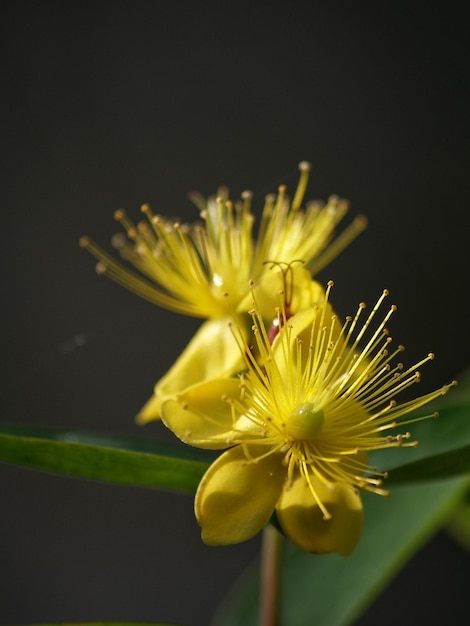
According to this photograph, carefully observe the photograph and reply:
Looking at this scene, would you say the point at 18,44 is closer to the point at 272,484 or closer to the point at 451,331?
the point at 451,331

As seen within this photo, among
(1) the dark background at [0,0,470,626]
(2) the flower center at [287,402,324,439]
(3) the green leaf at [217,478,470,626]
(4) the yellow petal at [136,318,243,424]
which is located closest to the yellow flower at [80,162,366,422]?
(4) the yellow petal at [136,318,243,424]

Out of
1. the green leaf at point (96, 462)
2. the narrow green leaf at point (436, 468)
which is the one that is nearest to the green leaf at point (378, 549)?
the narrow green leaf at point (436, 468)

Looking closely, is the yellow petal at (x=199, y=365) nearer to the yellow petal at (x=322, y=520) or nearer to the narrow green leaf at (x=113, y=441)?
the narrow green leaf at (x=113, y=441)

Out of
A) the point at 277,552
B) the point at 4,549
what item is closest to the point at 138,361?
the point at 4,549

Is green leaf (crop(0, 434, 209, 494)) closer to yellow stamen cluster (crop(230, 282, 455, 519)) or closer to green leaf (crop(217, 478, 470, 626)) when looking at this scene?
yellow stamen cluster (crop(230, 282, 455, 519))

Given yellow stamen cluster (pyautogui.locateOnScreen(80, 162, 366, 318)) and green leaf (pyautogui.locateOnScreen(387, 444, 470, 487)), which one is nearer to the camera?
green leaf (pyautogui.locateOnScreen(387, 444, 470, 487))

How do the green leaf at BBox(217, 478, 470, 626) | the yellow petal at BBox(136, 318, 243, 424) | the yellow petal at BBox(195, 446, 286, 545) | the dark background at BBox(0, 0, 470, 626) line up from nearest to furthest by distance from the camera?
the yellow petal at BBox(195, 446, 286, 545) → the yellow petal at BBox(136, 318, 243, 424) → the green leaf at BBox(217, 478, 470, 626) → the dark background at BBox(0, 0, 470, 626)

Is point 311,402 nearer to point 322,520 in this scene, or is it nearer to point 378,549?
point 322,520

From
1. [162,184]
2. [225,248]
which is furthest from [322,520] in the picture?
[162,184]
